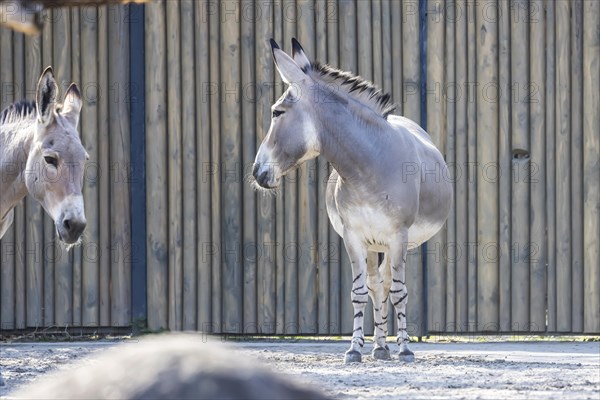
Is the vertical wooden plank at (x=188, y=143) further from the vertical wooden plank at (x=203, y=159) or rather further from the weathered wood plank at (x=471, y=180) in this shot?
the weathered wood plank at (x=471, y=180)

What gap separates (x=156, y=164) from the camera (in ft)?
35.8

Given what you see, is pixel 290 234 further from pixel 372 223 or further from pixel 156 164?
pixel 372 223

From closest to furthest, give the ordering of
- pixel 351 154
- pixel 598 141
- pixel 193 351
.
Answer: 1. pixel 193 351
2. pixel 351 154
3. pixel 598 141

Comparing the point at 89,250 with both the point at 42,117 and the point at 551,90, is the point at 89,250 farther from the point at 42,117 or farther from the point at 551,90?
the point at 551,90

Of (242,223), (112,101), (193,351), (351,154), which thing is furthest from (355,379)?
(193,351)

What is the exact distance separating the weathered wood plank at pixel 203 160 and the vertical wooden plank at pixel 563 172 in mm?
3092

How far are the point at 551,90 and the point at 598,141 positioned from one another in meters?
0.60

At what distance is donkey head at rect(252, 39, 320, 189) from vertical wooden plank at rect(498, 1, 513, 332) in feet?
8.05

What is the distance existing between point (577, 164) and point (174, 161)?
3.57 meters

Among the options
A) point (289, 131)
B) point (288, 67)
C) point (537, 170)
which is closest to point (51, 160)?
point (289, 131)

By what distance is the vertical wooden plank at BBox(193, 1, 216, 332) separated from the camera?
1090 centimetres

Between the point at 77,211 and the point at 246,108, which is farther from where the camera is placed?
the point at 246,108

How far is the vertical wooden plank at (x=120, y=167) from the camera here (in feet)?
35.9

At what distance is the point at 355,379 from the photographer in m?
7.61
